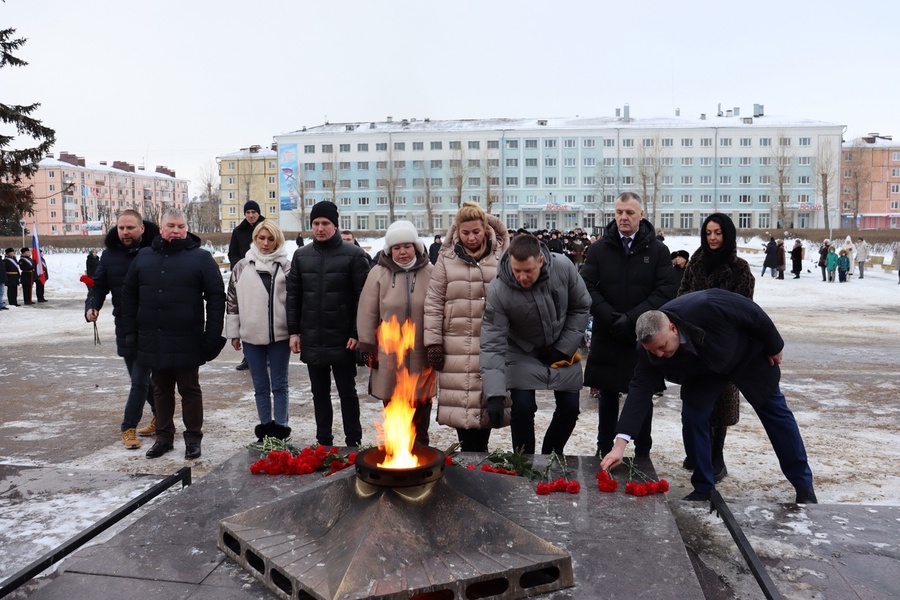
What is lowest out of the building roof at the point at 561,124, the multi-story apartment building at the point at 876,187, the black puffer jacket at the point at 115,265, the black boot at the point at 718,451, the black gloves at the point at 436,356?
the black boot at the point at 718,451

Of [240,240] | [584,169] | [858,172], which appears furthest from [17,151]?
[858,172]

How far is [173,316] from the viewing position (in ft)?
18.9

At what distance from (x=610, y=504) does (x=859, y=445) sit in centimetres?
331

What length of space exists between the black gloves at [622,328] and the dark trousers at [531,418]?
0.58 m

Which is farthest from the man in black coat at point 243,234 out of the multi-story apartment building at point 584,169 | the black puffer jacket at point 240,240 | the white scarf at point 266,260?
the multi-story apartment building at point 584,169

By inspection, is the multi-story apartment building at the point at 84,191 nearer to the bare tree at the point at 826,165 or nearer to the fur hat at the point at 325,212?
the bare tree at the point at 826,165

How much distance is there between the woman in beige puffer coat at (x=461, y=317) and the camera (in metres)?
5.07

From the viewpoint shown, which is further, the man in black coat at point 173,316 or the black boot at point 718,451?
the man in black coat at point 173,316

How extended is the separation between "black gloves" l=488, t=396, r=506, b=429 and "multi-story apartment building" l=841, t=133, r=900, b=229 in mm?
93995

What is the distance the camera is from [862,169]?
268 feet

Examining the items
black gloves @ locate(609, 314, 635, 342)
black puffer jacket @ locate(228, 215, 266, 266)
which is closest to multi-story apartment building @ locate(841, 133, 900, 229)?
black puffer jacket @ locate(228, 215, 266, 266)

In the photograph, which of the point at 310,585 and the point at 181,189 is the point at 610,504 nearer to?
the point at 310,585

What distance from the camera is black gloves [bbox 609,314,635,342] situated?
5211 millimetres

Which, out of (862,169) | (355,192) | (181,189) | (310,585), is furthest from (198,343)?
(181,189)
